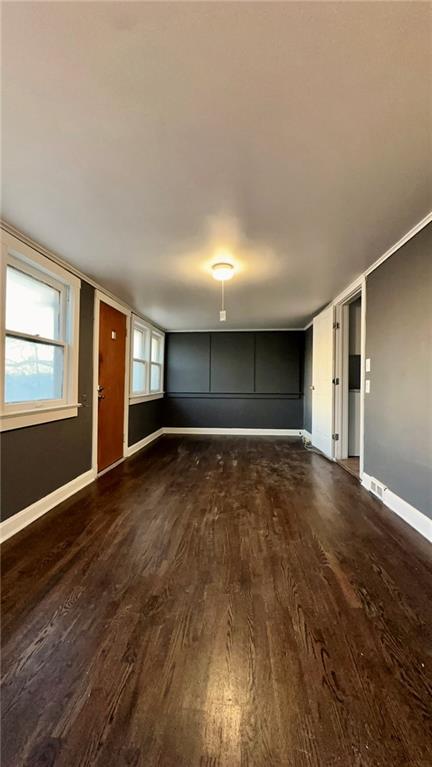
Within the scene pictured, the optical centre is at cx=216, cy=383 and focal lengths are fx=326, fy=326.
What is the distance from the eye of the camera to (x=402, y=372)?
261cm

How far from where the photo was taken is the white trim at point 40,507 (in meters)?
2.26

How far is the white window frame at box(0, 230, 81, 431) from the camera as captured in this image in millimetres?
2229

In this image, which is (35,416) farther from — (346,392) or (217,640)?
(346,392)

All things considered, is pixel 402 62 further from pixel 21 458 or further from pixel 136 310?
pixel 136 310

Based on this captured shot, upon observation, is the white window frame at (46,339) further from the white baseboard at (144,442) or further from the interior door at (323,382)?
the interior door at (323,382)

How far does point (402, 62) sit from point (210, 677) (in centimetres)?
229

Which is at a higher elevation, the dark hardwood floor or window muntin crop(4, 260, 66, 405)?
window muntin crop(4, 260, 66, 405)

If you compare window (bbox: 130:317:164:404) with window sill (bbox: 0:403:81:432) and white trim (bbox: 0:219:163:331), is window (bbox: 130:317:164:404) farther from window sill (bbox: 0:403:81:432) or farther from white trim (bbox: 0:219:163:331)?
window sill (bbox: 0:403:81:432)

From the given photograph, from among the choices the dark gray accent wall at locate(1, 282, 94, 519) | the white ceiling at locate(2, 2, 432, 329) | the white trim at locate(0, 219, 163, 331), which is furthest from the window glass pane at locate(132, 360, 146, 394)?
the white ceiling at locate(2, 2, 432, 329)

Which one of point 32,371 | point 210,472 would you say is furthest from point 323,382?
point 32,371

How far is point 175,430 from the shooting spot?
22.5 feet

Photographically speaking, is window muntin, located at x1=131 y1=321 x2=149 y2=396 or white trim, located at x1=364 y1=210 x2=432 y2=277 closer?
white trim, located at x1=364 y1=210 x2=432 y2=277

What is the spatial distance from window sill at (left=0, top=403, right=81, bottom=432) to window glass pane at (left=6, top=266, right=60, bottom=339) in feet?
2.02

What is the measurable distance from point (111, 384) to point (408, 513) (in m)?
3.39
